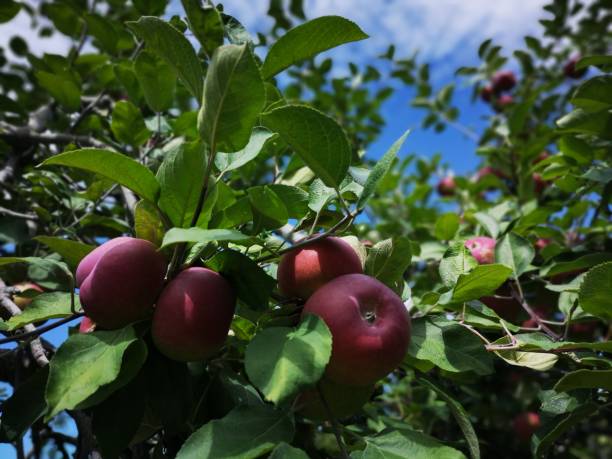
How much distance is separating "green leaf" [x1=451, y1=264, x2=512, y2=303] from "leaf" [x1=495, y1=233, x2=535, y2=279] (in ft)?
1.42

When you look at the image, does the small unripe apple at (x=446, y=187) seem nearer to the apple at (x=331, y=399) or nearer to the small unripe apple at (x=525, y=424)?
the small unripe apple at (x=525, y=424)

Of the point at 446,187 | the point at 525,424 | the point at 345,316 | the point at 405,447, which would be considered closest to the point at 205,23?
the point at 345,316

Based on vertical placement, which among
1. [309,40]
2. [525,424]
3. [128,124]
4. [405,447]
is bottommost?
[525,424]

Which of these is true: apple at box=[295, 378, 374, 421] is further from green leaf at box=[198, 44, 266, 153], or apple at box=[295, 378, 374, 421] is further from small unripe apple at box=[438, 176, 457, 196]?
small unripe apple at box=[438, 176, 457, 196]

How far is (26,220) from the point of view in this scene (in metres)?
1.46

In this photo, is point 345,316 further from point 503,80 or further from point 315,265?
point 503,80

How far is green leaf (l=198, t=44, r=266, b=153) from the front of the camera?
0.60 metres

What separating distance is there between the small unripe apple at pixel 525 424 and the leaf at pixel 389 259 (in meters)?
1.81

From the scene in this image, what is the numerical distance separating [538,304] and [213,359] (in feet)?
3.23

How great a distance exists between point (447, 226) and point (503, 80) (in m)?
2.26

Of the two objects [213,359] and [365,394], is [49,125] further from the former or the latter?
[365,394]

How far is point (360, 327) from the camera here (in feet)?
2.13

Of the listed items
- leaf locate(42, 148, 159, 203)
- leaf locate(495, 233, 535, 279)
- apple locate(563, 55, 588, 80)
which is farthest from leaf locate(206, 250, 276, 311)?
apple locate(563, 55, 588, 80)

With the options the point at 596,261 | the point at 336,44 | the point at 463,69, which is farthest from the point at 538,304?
the point at 463,69
